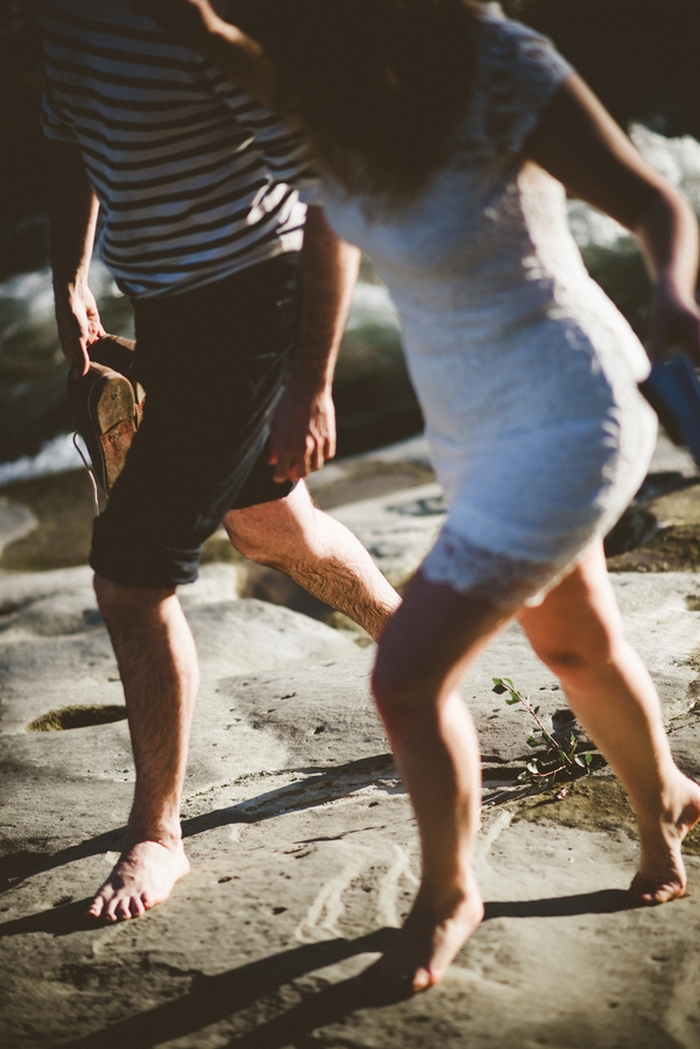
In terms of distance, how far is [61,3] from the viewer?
1883 mm

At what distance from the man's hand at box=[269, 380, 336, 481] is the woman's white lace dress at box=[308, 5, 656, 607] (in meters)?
0.40

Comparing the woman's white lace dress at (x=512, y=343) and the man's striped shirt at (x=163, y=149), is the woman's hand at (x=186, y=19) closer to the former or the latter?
the man's striped shirt at (x=163, y=149)

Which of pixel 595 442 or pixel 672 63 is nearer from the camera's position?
pixel 595 442

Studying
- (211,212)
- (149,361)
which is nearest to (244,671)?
(149,361)

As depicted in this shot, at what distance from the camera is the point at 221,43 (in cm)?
159

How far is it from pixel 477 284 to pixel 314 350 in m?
0.48

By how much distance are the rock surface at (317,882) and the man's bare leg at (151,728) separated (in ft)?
0.20

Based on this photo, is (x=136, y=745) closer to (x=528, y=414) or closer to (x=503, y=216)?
(x=528, y=414)

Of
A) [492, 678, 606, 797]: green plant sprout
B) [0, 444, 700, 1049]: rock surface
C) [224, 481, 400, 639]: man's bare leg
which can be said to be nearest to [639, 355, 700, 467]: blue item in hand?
[0, 444, 700, 1049]: rock surface

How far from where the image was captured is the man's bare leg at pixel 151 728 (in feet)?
6.30

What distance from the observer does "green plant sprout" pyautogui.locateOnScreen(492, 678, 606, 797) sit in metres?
2.24

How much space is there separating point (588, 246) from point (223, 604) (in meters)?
7.15

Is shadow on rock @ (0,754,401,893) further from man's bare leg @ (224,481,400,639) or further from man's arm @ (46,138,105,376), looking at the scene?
man's arm @ (46,138,105,376)

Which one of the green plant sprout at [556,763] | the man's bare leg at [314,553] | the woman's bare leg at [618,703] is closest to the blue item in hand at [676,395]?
the woman's bare leg at [618,703]
